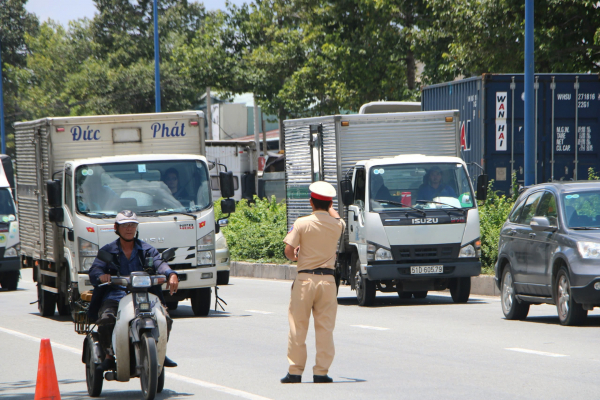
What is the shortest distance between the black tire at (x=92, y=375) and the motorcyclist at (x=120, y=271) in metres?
0.08

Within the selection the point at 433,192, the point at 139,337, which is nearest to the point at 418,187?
the point at 433,192

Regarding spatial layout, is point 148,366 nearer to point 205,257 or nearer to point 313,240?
point 313,240

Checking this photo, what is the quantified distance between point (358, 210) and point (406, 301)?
2.10 meters

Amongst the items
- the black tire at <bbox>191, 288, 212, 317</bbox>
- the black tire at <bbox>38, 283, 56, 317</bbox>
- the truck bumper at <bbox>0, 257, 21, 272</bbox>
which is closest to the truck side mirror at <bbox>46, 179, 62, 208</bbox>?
the black tire at <bbox>38, 283, 56, 317</bbox>

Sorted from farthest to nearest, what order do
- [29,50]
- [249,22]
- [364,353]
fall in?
[29,50], [249,22], [364,353]

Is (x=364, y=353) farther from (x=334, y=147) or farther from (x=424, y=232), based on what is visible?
(x=334, y=147)

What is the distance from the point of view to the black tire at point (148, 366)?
715 cm

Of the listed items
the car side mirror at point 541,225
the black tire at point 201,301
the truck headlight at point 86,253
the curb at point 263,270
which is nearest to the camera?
the car side mirror at point 541,225

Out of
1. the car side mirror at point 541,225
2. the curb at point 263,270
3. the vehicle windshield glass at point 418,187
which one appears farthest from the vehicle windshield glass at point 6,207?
the car side mirror at point 541,225

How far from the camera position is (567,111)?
61.3 feet

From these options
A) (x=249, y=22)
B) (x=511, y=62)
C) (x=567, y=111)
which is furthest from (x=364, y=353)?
(x=249, y=22)

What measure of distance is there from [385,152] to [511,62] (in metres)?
8.19

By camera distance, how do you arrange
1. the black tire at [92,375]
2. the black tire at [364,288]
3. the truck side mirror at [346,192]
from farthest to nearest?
the black tire at [364,288] < the truck side mirror at [346,192] < the black tire at [92,375]

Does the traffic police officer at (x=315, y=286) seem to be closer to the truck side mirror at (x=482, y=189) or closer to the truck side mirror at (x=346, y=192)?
the truck side mirror at (x=346, y=192)
